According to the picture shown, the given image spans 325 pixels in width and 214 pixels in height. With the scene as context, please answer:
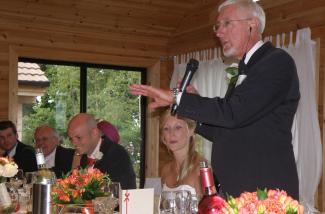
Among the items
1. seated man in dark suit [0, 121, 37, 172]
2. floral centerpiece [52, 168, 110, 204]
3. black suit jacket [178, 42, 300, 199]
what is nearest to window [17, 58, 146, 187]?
seated man in dark suit [0, 121, 37, 172]

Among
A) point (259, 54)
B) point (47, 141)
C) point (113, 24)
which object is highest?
point (113, 24)

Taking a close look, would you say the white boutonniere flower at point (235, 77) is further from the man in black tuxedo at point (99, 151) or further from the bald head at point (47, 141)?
the bald head at point (47, 141)

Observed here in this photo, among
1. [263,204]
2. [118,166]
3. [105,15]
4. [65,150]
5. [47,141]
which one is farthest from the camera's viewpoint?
[105,15]

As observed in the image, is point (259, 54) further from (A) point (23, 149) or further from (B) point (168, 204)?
A: (A) point (23, 149)

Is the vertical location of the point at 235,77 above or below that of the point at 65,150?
above

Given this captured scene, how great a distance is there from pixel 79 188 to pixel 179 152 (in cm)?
107

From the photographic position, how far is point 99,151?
11.7 feet

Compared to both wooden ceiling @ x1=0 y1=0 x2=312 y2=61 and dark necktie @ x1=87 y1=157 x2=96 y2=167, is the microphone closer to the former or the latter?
dark necktie @ x1=87 y1=157 x2=96 y2=167

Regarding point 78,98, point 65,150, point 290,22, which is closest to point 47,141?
point 65,150

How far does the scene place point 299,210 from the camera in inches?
41.7

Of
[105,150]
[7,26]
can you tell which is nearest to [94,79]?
[7,26]

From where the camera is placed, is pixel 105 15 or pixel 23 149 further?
pixel 105 15

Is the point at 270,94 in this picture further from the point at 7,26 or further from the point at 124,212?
the point at 7,26

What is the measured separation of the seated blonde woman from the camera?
→ 2.91m
